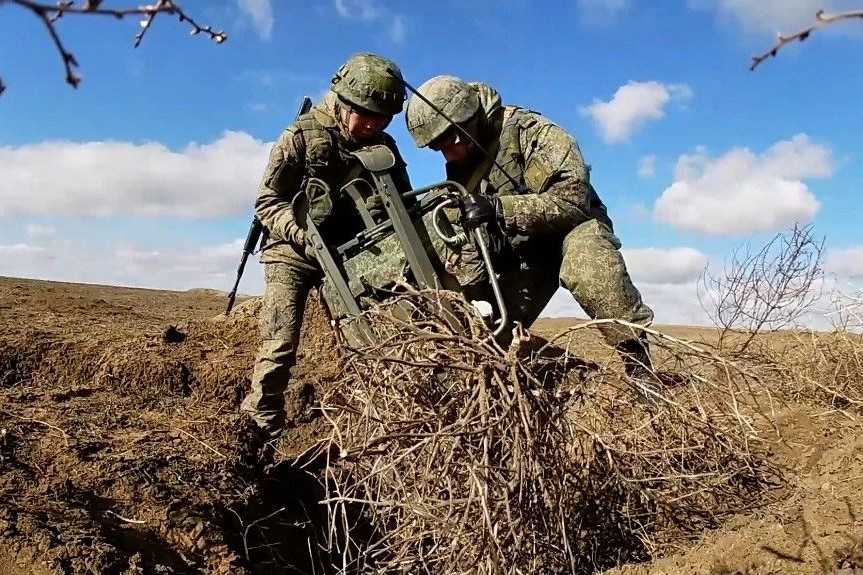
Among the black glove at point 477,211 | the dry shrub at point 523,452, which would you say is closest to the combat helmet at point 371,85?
the black glove at point 477,211

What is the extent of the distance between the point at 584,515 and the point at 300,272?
97.7 inches

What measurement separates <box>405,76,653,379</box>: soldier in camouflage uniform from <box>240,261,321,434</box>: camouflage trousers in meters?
1.16

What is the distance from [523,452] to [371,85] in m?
2.47

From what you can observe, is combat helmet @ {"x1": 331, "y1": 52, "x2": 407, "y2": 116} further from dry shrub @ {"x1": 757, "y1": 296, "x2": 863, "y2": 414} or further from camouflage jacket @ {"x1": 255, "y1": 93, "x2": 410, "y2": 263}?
dry shrub @ {"x1": 757, "y1": 296, "x2": 863, "y2": 414}

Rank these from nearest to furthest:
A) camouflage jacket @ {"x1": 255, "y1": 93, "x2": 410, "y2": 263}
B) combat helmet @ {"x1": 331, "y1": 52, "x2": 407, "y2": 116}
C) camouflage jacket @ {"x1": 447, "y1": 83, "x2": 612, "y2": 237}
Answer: camouflage jacket @ {"x1": 447, "y1": 83, "x2": 612, "y2": 237}
combat helmet @ {"x1": 331, "y1": 52, "x2": 407, "y2": 116}
camouflage jacket @ {"x1": 255, "y1": 93, "x2": 410, "y2": 263}

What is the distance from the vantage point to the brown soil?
2.48 m

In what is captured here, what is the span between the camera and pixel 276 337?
4.51 meters

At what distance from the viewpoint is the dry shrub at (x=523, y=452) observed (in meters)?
2.35

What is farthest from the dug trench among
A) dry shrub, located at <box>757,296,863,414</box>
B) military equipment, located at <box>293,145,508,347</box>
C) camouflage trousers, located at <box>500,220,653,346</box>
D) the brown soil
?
dry shrub, located at <box>757,296,863,414</box>

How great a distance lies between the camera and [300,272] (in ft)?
15.1

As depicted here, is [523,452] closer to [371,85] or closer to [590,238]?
[590,238]

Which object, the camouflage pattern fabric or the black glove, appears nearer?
the black glove

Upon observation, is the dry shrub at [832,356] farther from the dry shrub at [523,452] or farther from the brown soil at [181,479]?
the dry shrub at [523,452]

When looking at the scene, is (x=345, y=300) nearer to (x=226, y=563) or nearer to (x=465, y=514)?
(x=226, y=563)
